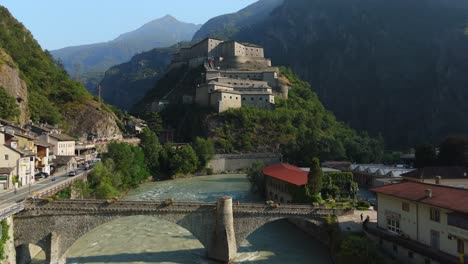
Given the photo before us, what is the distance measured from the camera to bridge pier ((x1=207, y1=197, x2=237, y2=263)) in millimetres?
34531

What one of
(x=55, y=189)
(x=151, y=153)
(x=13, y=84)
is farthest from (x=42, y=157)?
(x=151, y=153)

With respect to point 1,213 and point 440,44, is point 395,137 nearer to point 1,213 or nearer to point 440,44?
point 440,44

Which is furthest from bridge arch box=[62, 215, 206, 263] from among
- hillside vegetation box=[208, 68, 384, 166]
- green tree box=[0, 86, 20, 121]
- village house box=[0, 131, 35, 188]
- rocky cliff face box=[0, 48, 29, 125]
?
hillside vegetation box=[208, 68, 384, 166]

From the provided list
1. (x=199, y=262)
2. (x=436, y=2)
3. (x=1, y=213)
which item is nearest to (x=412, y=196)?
(x=199, y=262)

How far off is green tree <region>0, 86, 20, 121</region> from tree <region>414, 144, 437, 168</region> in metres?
73.8

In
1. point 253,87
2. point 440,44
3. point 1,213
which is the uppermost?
point 440,44

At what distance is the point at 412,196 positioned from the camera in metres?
31.6

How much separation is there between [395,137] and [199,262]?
458ft

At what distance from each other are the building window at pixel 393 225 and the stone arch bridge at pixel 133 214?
7441mm

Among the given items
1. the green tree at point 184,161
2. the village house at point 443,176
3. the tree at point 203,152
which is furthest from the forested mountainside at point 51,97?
the village house at point 443,176

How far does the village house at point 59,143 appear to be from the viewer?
214 ft

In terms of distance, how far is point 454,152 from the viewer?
72.9 metres

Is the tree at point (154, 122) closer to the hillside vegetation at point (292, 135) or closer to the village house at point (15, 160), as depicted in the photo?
the hillside vegetation at point (292, 135)

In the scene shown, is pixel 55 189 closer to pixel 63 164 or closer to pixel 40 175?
pixel 40 175
